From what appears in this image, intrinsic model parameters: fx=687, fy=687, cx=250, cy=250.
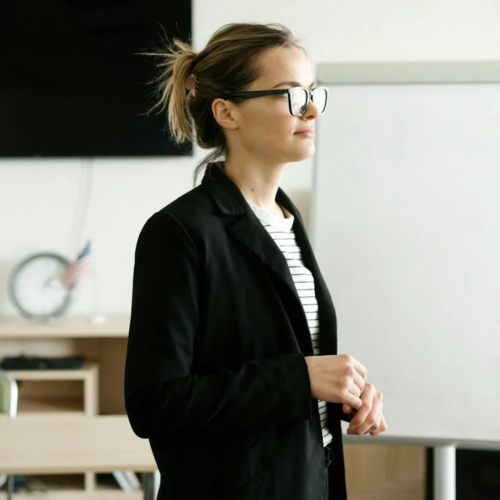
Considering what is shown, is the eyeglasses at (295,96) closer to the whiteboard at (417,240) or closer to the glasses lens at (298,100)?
the glasses lens at (298,100)

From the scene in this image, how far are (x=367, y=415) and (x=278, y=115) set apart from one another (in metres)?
0.50

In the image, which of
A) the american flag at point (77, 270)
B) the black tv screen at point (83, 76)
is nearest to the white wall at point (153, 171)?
the black tv screen at point (83, 76)

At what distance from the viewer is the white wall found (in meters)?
3.11

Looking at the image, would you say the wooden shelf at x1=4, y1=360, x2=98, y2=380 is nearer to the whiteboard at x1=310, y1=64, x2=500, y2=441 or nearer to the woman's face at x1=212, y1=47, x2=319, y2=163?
the whiteboard at x1=310, y1=64, x2=500, y2=441

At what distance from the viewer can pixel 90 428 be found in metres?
1.76

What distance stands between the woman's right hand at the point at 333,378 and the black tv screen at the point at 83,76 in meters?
2.21

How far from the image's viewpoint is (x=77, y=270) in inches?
114

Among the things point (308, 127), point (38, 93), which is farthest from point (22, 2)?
point (308, 127)

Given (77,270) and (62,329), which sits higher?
(77,270)

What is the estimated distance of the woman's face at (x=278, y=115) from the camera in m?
1.10

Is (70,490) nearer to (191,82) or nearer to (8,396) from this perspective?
(8,396)

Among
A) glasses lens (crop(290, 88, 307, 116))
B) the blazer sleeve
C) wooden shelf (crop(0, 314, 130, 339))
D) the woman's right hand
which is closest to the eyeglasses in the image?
glasses lens (crop(290, 88, 307, 116))

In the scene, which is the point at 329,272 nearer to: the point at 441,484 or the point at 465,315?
the point at 465,315

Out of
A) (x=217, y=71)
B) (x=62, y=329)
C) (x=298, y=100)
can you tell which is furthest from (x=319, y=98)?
(x=62, y=329)
